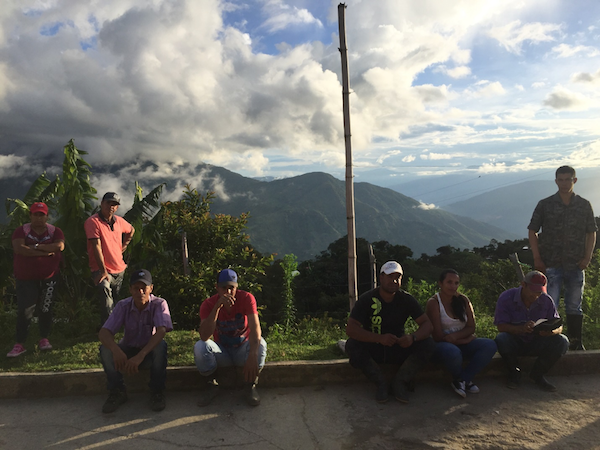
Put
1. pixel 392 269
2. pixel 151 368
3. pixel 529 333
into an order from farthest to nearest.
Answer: pixel 529 333 → pixel 392 269 → pixel 151 368

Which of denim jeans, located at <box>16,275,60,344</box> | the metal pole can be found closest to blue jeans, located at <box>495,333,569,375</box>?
the metal pole

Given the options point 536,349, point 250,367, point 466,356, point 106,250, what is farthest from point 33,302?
point 536,349

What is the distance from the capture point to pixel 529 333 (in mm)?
4324

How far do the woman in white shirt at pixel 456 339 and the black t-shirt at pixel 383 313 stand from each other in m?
0.29

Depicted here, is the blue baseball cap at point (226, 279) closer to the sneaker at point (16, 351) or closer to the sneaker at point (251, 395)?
the sneaker at point (251, 395)

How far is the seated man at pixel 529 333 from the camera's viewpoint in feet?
13.7

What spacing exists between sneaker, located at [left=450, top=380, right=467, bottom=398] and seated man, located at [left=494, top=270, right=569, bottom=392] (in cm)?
58

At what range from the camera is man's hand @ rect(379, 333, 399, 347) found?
13.2 feet

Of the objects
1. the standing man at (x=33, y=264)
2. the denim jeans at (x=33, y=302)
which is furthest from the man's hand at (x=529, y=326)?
the denim jeans at (x=33, y=302)

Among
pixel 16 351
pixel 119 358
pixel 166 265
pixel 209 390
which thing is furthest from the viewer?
pixel 166 265

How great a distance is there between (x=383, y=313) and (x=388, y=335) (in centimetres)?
25

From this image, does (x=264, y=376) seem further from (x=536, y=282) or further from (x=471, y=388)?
(x=536, y=282)

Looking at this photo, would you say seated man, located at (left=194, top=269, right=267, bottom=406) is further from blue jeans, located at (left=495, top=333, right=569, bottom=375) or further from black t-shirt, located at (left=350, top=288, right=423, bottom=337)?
blue jeans, located at (left=495, top=333, right=569, bottom=375)

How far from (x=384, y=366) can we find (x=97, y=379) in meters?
3.00
